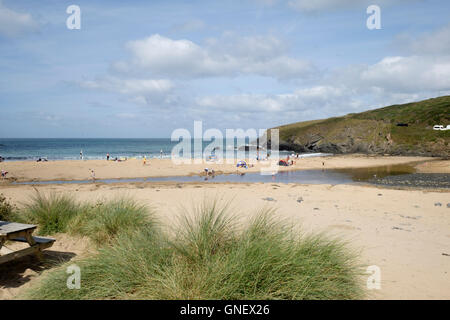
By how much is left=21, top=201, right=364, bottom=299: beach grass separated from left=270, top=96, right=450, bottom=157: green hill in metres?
52.9

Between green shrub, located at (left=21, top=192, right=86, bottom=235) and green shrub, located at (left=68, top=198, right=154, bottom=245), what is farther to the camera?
green shrub, located at (left=21, top=192, right=86, bottom=235)

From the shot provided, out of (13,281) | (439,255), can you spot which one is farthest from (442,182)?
(13,281)

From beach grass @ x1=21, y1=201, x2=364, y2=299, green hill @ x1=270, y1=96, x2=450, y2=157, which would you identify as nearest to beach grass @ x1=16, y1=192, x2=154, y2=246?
beach grass @ x1=21, y1=201, x2=364, y2=299

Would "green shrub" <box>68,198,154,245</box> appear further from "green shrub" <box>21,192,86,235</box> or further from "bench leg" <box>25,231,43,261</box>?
"bench leg" <box>25,231,43,261</box>

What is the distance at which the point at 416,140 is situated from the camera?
52531mm

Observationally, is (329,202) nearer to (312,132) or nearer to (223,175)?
(223,175)

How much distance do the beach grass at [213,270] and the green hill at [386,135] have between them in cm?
5289

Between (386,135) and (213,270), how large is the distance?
209ft

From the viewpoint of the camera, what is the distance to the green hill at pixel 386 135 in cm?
5100

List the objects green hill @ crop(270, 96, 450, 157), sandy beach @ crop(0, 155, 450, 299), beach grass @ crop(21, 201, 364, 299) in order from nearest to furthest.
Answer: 1. beach grass @ crop(21, 201, 364, 299)
2. sandy beach @ crop(0, 155, 450, 299)
3. green hill @ crop(270, 96, 450, 157)

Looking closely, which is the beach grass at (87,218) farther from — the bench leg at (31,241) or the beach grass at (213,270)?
the beach grass at (213,270)

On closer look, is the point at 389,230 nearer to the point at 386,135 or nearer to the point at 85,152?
the point at 386,135

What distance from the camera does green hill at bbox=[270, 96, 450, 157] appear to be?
167 feet

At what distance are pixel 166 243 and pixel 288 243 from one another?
5.12 ft
